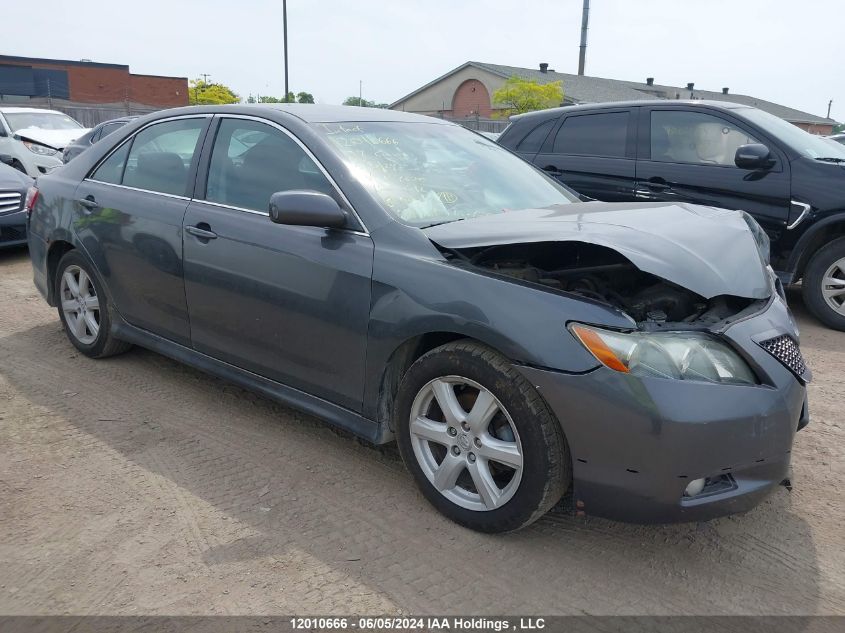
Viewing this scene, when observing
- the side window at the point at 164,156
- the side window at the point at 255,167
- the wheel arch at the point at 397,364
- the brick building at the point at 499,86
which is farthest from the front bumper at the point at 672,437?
the brick building at the point at 499,86

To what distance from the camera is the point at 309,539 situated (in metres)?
2.78

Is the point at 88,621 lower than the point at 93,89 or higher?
lower

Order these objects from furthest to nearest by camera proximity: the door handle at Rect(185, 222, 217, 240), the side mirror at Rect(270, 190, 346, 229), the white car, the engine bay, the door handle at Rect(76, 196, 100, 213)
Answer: the white car, the door handle at Rect(76, 196, 100, 213), the door handle at Rect(185, 222, 217, 240), the side mirror at Rect(270, 190, 346, 229), the engine bay

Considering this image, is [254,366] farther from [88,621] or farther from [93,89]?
[93,89]

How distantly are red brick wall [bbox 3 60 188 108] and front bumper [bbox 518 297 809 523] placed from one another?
50047 mm

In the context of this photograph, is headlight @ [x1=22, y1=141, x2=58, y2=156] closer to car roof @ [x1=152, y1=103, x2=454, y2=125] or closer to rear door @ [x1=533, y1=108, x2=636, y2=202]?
rear door @ [x1=533, y1=108, x2=636, y2=202]

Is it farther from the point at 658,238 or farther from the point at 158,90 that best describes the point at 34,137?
the point at 158,90

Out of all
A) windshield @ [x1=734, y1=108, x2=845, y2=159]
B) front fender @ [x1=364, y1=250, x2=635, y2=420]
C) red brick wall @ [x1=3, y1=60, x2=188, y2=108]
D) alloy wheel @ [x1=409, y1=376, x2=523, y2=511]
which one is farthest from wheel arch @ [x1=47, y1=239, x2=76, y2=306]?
red brick wall @ [x1=3, y1=60, x2=188, y2=108]

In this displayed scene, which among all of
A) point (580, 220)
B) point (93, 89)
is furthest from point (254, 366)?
point (93, 89)

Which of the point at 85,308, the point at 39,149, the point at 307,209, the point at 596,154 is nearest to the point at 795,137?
the point at 596,154

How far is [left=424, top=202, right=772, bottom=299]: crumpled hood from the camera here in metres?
2.59

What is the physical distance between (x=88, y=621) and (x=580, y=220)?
2332 millimetres

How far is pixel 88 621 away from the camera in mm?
2326

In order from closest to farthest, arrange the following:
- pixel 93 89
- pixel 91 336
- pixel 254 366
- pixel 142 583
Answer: pixel 142 583
pixel 254 366
pixel 91 336
pixel 93 89
